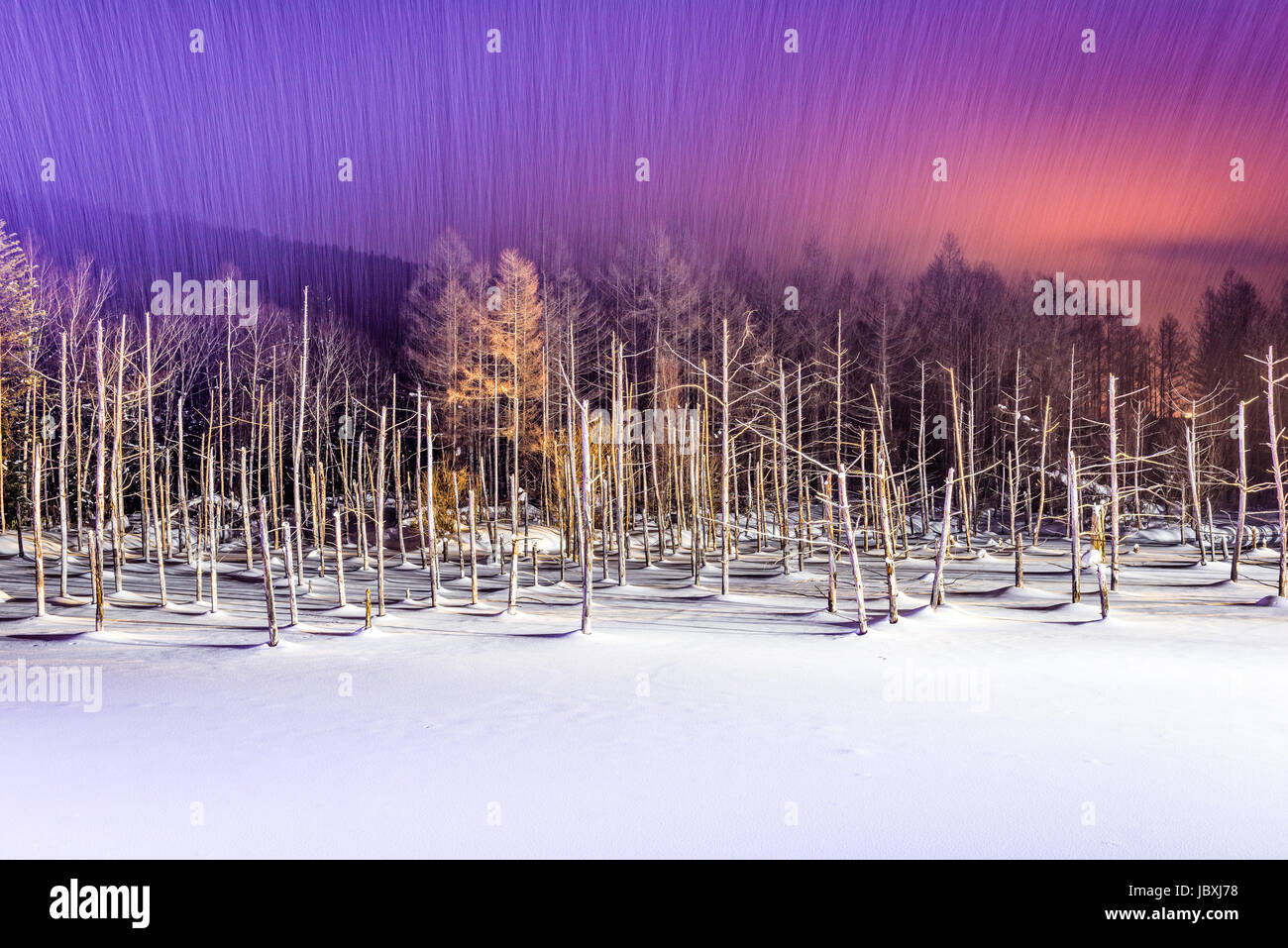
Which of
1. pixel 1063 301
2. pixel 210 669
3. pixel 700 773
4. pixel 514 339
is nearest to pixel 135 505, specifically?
pixel 514 339

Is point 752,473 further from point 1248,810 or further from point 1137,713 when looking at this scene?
point 1248,810

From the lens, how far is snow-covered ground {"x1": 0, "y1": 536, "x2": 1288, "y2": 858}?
20.9 feet

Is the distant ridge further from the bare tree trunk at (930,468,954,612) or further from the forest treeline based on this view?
the bare tree trunk at (930,468,954,612)

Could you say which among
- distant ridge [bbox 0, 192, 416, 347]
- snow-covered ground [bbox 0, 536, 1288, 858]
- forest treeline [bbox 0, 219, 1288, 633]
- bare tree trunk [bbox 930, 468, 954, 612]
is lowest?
snow-covered ground [bbox 0, 536, 1288, 858]

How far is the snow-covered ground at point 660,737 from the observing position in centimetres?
636

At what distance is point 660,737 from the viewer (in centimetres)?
878

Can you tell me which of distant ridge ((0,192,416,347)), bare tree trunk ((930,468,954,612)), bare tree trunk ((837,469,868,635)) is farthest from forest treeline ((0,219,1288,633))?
distant ridge ((0,192,416,347))

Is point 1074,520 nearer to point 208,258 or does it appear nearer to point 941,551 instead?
point 941,551

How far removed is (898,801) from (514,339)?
25.1m

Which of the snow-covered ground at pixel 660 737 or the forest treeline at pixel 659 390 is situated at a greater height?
the forest treeline at pixel 659 390

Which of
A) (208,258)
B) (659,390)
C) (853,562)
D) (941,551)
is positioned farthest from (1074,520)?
(208,258)

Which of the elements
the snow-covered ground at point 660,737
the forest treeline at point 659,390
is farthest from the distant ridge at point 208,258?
the snow-covered ground at point 660,737

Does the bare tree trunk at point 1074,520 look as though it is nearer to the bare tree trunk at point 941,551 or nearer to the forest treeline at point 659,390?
the bare tree trunk at point 941,551

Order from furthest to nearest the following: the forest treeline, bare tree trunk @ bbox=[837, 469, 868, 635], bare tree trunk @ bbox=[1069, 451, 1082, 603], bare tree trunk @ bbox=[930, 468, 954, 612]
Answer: the forest treeline < bare tree trunk @ bbox=[1069, 451, 1082, 603] < bare tree trunk @ bbox=[930, 468, 954, 612] < bare tree trunk @ bbox=[837, 469, 868, 635]
